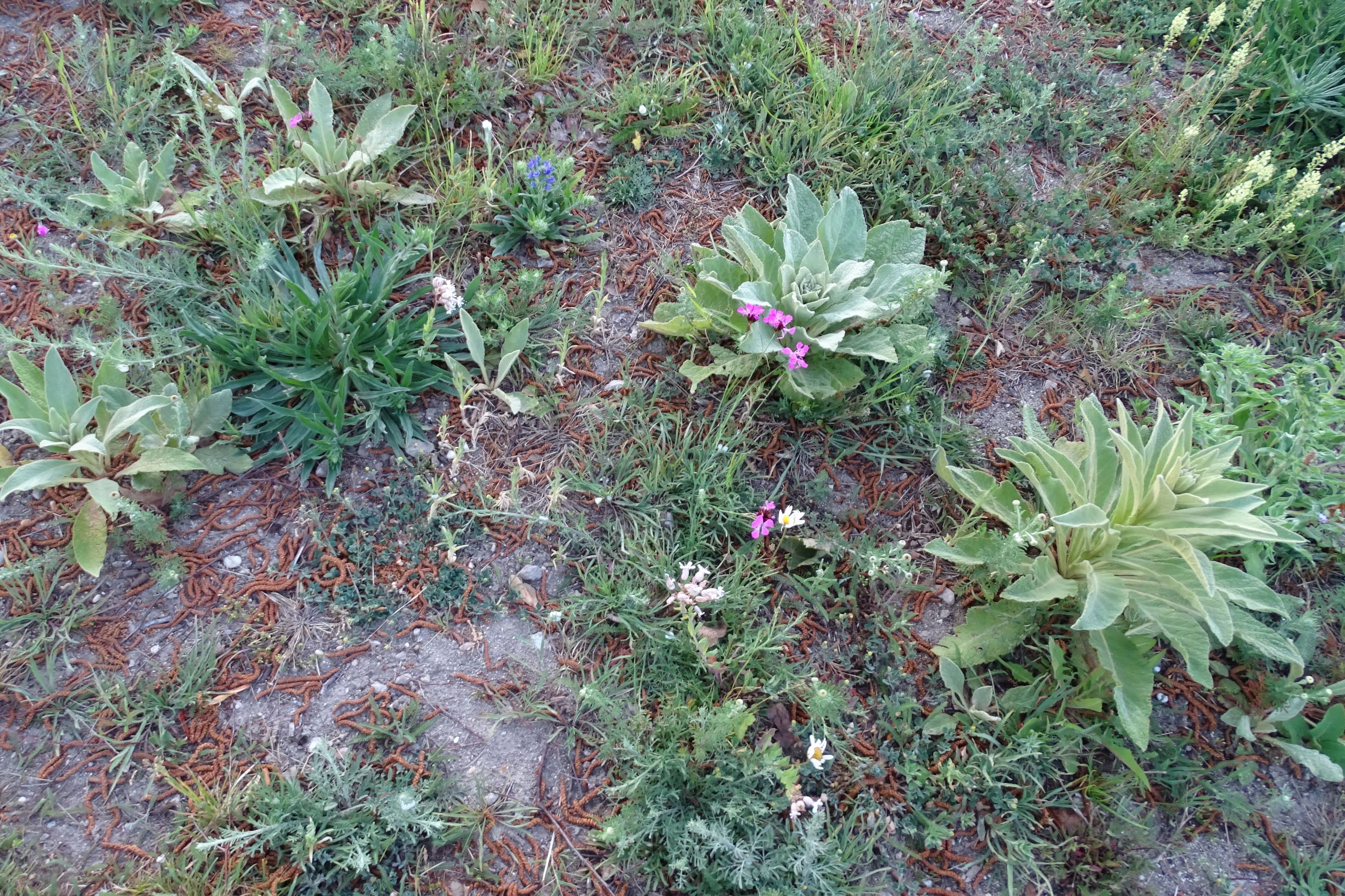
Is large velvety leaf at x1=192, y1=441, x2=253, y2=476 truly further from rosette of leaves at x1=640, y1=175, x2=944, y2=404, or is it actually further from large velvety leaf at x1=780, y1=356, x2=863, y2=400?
large velvety leaf at x1=780, y1=356, x2=863, y2=400

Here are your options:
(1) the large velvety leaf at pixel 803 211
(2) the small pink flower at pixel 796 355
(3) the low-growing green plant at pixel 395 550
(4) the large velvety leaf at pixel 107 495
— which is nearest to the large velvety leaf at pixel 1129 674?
(2) the small pink flower at pixel 796 355

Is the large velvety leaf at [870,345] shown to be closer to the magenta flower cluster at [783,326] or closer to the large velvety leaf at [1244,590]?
the magenta flower cluster at [783,326]

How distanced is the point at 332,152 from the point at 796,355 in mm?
2066

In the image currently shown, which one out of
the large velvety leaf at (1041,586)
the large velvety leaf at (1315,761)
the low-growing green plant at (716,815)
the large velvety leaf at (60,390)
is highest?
the large velvety leaf at (1041,586)

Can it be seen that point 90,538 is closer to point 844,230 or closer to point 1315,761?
point 844,230

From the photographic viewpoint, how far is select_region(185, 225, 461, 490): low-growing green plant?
283cm

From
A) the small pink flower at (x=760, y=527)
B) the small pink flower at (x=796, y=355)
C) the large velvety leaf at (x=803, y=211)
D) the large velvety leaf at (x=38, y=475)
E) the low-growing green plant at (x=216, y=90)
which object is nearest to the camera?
the large velvety leaf at (x=38, y=475)

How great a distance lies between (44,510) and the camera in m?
2.70

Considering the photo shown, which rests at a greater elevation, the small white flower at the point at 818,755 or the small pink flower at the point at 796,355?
the small pink flower at the point at 796,355

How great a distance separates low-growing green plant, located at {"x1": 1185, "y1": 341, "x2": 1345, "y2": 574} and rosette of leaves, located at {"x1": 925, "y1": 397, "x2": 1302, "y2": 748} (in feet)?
0.74

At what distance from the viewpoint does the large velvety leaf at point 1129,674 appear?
2.45 m

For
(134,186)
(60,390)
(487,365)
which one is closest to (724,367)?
(487,365)

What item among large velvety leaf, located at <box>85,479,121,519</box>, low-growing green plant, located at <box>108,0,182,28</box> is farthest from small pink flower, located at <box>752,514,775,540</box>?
low-growing green plant, located at <box>108,0,182,28</box>

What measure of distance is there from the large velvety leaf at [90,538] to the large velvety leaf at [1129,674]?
3.23 m
